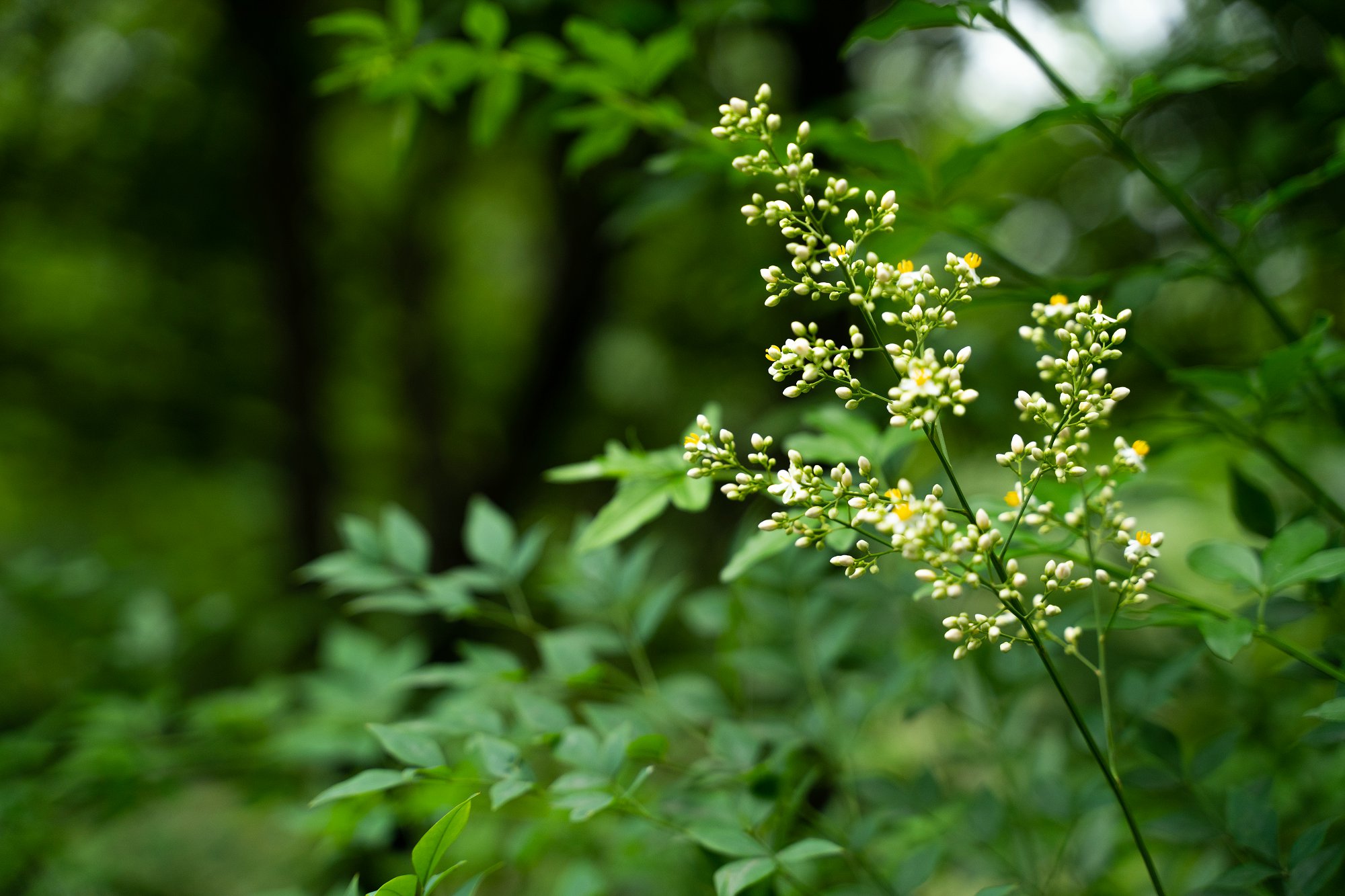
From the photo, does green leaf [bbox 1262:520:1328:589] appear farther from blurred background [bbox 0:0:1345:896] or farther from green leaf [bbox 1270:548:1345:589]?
blurred background [bbox 0:0:1345:896]

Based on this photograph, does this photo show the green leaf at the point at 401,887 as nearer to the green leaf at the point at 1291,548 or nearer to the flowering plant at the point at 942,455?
the flowering plant at the point at 942,455

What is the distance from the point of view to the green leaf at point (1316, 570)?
2.61 feet

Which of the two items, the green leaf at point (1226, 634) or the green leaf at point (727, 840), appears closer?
the green leaf at point (1226, 634)

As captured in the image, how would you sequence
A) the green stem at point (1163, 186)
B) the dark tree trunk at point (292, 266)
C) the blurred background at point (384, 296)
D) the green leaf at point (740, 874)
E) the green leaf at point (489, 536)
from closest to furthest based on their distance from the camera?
the green leaf at point (740, 874)
the green stem at point (1163, 186)
the green leaf at point (489, 536)
the blurred background at point (384, 296)
the dark tree trunk at point (292, 266)

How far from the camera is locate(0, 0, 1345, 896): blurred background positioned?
5.44ft

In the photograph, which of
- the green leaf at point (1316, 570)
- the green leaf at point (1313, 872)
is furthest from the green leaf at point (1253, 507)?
the green leaf at point (1313, 872)

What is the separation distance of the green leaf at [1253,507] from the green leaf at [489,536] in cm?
105

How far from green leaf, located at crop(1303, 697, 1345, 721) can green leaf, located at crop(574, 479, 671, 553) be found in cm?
67

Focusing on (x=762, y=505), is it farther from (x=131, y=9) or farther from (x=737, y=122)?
(x=131, y=9)

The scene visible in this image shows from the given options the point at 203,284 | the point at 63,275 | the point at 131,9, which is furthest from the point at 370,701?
the point at 63,275

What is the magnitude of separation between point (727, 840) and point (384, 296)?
162 inches

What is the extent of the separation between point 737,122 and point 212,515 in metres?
5.53

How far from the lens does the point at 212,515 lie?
5.45 m

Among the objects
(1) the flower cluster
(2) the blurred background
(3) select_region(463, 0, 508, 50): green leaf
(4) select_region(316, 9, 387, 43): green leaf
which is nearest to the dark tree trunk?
(2) the blurred background
